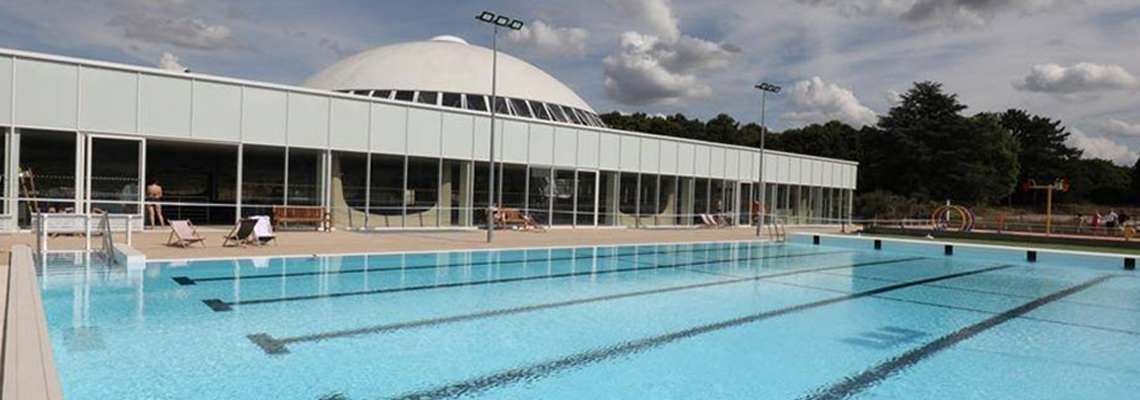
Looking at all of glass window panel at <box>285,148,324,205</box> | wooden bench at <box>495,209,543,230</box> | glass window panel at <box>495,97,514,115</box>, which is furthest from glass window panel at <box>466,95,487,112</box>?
glass window panel at <box>285,148,324,205</box>

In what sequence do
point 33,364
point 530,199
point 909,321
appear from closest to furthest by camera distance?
point 33,364 → point 909,321 → point 530,199

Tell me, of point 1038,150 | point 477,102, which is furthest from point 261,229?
point 1038,150

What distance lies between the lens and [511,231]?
2208 cm

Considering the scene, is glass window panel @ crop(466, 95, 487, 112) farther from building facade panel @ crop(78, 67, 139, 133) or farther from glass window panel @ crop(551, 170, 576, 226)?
building facade panel @ crop(78, 67, 139, 133)

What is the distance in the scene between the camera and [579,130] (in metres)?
24.9

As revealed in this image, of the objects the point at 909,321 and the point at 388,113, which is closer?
the point at 909,321

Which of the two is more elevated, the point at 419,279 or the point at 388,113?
the point at 388,113

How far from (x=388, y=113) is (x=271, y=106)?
10.4 feet

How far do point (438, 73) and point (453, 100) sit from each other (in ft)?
9.62

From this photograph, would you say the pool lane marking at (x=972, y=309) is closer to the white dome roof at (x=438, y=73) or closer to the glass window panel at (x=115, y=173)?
the glass window panel at (x=115, y=173)

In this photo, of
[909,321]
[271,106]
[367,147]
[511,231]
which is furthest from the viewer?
[511,231]

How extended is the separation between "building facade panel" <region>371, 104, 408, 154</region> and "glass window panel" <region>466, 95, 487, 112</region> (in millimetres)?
6540

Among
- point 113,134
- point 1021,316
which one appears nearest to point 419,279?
point 1021,316

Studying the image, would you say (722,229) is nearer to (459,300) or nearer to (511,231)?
(511,231)
